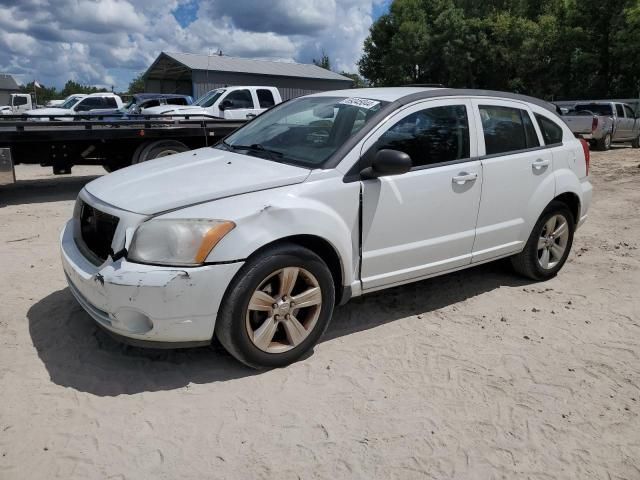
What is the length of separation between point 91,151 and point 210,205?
703 centimetres

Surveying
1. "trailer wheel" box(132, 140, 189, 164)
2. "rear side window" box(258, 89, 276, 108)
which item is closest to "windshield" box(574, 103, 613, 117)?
"rear side window" box(258, 89, 276, 108)

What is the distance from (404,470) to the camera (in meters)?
2.58

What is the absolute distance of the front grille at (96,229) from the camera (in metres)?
3.30

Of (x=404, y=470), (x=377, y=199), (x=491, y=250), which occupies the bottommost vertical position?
(x=404, y=470)

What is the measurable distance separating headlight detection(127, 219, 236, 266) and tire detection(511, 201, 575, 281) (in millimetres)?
2919

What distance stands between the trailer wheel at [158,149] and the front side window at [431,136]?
6.56 metres

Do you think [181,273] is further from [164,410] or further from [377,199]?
[377,199]

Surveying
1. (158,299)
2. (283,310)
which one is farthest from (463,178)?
(158,299)

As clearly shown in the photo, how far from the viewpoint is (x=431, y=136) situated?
4047mm

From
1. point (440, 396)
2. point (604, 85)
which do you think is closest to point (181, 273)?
point (440, 396)

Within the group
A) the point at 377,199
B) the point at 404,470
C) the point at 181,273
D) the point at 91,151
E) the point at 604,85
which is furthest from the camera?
the point at 604,85

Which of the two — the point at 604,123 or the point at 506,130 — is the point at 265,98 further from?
the point at 506,130

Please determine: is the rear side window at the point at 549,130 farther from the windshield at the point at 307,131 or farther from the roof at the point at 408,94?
the windshield at the point at 307,131

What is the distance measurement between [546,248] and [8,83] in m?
58.4
